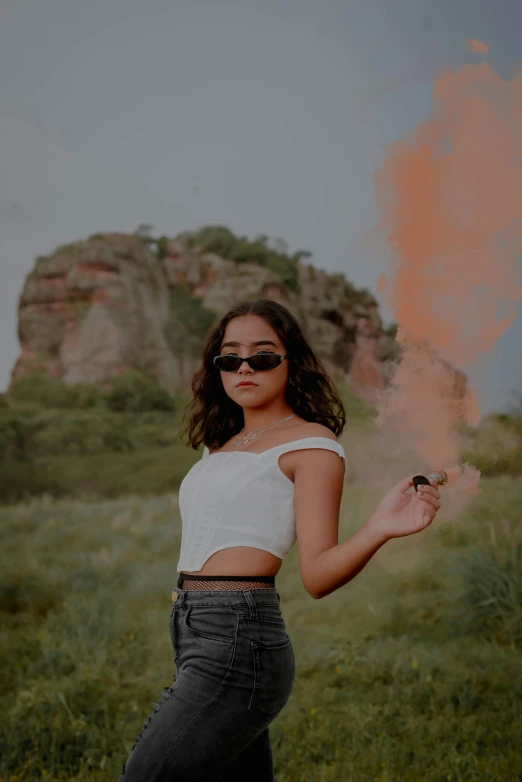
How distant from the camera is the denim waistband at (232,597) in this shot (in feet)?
6.23

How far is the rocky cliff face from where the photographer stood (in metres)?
15.6

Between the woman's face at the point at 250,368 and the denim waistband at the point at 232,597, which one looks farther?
the woman's face at the point at 250,368

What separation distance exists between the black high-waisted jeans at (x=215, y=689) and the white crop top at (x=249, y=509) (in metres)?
0.12

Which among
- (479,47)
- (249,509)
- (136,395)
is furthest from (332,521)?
(136,395)

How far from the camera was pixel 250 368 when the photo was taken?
87.8 inches

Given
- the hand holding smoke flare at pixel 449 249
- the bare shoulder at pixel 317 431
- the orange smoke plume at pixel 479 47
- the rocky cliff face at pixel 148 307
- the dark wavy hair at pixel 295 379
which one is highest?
the rocky cliff face at pixel 148 307

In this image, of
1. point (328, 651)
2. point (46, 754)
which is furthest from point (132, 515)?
point (46, 754)

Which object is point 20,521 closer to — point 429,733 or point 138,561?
point 138,561

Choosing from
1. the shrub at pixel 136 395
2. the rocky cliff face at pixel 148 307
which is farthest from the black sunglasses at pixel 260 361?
the rocky cliff face at pixel 148 307

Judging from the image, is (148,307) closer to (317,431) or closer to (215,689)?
(317,431)

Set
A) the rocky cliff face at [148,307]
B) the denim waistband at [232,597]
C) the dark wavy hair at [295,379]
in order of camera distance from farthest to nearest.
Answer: the rocky cliff face at [148,307] → the dark wavy hair at [295,379] → the denim waistband at [232,597]

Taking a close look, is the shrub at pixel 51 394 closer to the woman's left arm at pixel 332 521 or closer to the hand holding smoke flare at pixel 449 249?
the hand holding smoke flare at pixel 449 249

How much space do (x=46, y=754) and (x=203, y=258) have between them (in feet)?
47.0

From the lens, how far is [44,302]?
1744cm
